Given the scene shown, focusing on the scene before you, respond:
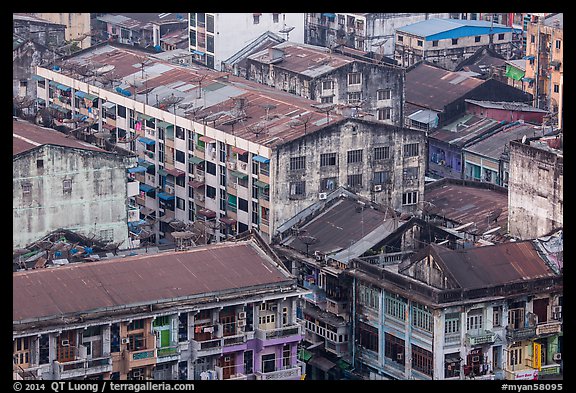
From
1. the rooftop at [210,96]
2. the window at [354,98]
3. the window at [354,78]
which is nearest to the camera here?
the rooftop at [210,96]

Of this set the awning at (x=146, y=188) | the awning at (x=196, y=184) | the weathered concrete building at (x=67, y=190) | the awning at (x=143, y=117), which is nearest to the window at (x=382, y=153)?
the awning at (x=196, y=184)

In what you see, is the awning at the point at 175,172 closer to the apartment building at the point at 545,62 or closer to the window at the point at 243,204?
the window at the point at 243,204

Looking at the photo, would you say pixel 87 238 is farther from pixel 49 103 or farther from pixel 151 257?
pixel 49 103

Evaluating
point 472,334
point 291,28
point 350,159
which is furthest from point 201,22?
point 472,334

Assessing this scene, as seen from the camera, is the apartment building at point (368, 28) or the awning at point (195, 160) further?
the apartment building at point (368, 28)

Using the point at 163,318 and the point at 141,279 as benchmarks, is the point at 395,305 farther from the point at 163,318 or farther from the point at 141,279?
the point at 141,279

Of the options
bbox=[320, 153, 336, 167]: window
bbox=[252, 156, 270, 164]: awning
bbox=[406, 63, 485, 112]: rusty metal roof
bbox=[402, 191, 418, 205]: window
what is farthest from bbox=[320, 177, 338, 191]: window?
bbox=[406, 63, 485, 112]: rusty metal roof

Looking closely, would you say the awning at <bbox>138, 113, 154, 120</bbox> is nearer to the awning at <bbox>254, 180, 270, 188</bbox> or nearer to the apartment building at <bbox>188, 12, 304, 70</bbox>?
the awning at <bbox>254, 180, 270, 188</bbox>
